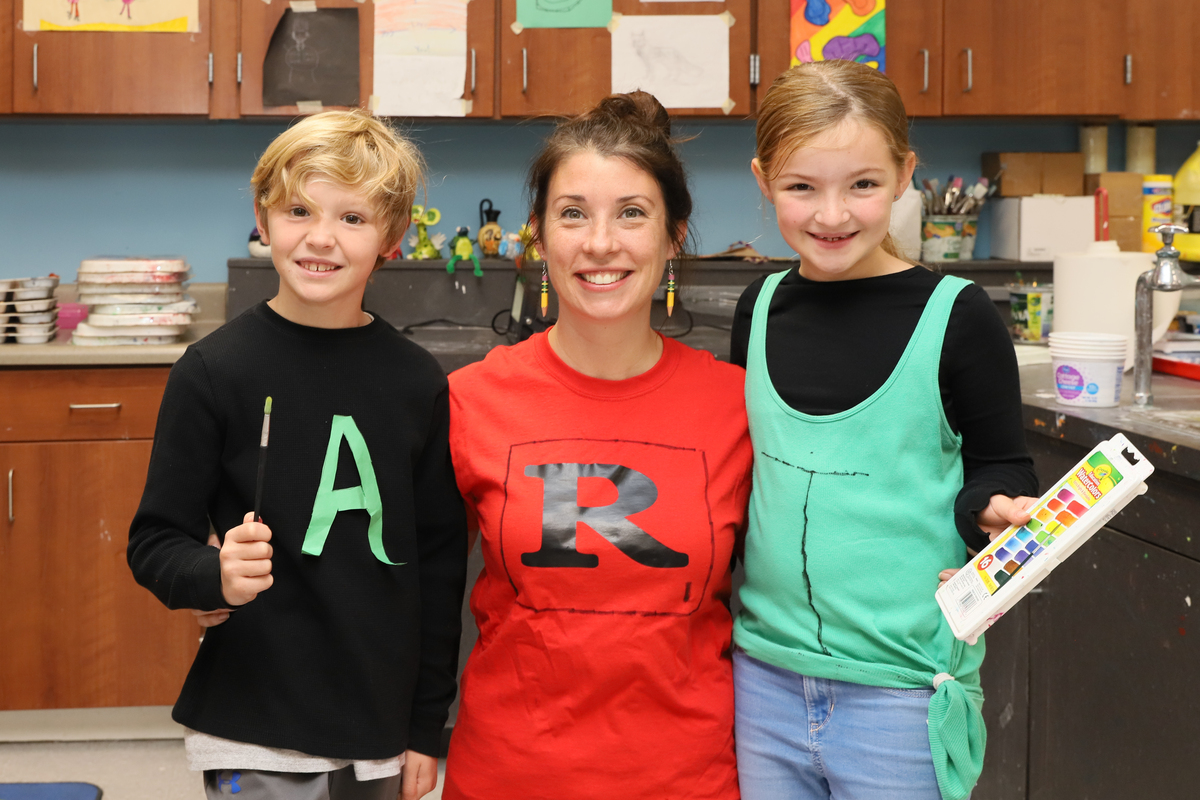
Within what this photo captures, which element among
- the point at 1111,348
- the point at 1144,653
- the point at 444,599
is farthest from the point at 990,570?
the point at 1111,348

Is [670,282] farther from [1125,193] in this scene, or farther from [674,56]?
[1125,193]

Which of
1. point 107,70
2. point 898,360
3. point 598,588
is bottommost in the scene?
point 598,588

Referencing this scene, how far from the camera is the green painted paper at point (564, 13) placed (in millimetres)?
2738

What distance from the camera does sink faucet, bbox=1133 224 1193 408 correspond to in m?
1.64

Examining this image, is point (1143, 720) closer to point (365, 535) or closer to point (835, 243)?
point (835, 243)

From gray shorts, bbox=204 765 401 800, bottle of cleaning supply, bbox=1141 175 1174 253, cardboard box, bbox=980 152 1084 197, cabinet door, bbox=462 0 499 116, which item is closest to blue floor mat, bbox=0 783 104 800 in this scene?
gray shorts, bbox=204 765 401 800

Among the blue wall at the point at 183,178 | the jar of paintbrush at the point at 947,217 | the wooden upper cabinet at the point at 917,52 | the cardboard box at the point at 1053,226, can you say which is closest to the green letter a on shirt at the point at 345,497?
the blue wall at the point at 183,178

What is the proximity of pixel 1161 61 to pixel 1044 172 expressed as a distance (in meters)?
0.42

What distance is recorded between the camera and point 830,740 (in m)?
0.98

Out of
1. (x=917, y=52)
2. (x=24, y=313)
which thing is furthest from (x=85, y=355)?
(x=917, y=52)

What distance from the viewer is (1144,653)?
142 centimetres

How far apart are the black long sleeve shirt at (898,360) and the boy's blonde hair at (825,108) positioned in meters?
0.14

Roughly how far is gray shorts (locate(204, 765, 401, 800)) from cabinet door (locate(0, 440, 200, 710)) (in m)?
1.65

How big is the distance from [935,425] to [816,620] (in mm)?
226
